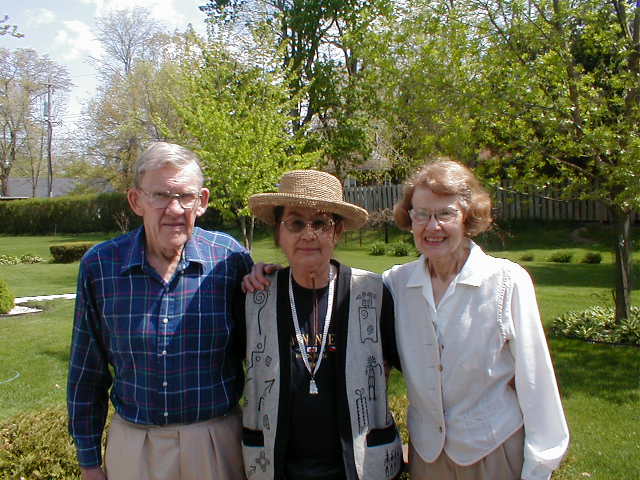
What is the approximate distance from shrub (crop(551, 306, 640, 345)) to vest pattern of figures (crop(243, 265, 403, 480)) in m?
6.68

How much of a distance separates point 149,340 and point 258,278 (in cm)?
48

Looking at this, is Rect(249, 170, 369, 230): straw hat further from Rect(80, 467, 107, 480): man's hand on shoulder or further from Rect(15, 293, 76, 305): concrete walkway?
Rect(15, 293, 76, 305): concrete walkway

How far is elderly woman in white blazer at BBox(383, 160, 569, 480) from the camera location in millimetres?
2225

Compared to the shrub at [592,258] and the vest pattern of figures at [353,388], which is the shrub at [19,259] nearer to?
the shrub at [592,258]

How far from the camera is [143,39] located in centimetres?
4434

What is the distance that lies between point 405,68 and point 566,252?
9.64 meters

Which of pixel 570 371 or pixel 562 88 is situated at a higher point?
pixel 562 88

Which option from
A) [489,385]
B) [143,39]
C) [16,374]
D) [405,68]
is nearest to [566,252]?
[405,68]

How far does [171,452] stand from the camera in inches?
94.7

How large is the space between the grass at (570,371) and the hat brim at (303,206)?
296mm

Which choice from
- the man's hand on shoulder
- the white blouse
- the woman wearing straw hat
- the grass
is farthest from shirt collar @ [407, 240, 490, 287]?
the man's hand on shoulder

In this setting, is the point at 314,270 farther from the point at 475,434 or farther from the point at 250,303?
the point at 475,434

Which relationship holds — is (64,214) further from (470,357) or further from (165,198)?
(470,357)

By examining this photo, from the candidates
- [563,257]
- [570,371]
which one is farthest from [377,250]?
[570,371]
